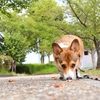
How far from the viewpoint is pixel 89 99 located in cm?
562

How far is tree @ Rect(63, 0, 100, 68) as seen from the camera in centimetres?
3158

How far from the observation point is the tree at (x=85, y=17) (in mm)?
31578

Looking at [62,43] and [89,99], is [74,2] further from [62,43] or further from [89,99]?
[89,99]

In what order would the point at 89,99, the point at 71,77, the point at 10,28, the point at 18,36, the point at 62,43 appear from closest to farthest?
the point at 89,99, the point at 71,77, the point at 62,43, the point at 18,36, the point at 10,28

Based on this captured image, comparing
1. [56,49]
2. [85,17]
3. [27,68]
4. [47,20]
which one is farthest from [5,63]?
[56,49]

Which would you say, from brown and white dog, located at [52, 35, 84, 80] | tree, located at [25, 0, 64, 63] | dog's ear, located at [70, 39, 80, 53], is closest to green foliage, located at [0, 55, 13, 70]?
tree, located at [25, 0, 64, 63]

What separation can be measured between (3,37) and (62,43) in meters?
27.8

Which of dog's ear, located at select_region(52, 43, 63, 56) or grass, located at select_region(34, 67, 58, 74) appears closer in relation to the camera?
dog's ear, located at select_region(52, 43, 63, 56)

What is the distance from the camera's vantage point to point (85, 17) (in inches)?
1286

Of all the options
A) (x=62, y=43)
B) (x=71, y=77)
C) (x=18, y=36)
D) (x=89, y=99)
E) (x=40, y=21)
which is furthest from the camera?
(x=18, y=36)

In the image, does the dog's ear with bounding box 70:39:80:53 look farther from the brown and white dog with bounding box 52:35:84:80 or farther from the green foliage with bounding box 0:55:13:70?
the green foliage with bounding box 0:55:13:70

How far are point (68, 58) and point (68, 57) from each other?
0.03 m

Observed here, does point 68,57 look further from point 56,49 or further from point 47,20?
point 47,20

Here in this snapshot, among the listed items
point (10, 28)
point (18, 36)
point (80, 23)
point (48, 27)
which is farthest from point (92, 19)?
point (10, 28)
